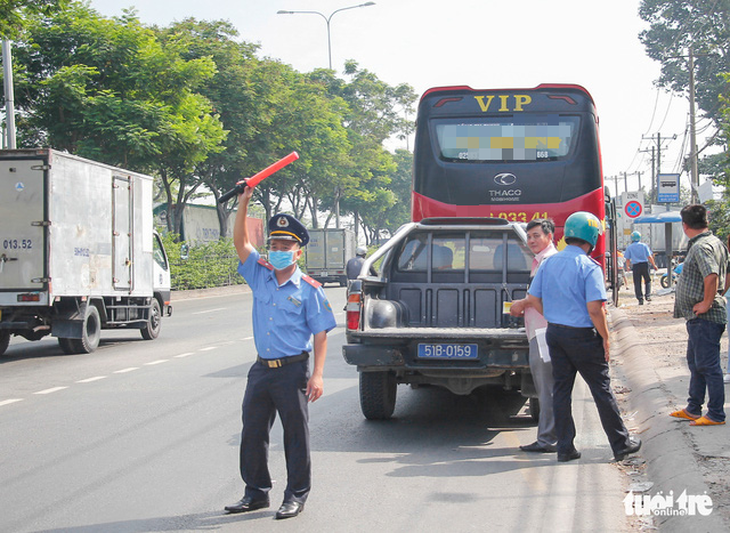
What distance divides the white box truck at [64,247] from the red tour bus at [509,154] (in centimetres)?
550

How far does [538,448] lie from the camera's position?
6.92m

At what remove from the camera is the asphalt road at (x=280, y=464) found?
5.20 meters

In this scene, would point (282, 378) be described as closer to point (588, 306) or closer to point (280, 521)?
point (280, 521)

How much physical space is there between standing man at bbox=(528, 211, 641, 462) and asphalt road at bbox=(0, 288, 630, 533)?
32 centimetres

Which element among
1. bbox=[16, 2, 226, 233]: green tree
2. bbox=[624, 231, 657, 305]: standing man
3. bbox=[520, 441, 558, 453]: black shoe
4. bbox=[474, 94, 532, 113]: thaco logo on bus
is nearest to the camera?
bbox=[520, 441, 558, 453]: black shoe

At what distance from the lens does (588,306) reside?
613 cm

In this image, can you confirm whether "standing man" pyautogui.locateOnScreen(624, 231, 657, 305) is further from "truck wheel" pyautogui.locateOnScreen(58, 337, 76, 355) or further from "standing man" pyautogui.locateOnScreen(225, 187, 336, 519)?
"standing man" pyautogui.locateOnScreen(225, 187, 336, 519)

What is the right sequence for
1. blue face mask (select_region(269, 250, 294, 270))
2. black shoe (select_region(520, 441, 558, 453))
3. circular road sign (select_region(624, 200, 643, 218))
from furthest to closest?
circular road sign (select_region(624, 200, 643, 218)) < black shoe (select_region(520, 441, 558, 453)) < blue face mask (select_region(269, 250, 294, 270))

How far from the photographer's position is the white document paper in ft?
22.2

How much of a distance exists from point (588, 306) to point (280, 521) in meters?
2.52

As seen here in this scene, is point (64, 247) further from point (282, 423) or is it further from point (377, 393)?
point (282, 423)

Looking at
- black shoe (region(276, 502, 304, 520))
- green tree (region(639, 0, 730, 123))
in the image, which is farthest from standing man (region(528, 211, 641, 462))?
green tree (region(639, 0, 730, 123))

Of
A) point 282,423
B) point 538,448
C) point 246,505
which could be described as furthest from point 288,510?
point 538,448

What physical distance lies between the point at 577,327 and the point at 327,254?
38284 millimetres
